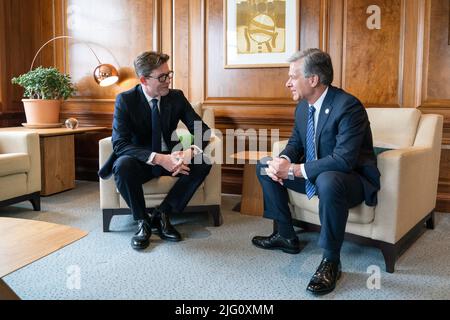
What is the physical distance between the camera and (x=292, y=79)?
7.74 ft

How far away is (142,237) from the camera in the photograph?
2611 mm

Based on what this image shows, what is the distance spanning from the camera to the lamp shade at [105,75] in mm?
4277

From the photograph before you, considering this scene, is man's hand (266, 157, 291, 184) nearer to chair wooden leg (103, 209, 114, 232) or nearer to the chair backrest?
the chair backrest

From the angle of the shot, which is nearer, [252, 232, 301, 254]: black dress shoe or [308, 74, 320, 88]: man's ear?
[308, 74, 320, 88]: man's ear

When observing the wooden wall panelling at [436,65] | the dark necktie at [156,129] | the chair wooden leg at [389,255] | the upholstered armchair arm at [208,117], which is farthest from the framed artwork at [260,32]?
the chair wooden leg at [389,255]

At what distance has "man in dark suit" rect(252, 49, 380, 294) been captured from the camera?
2.09 metres

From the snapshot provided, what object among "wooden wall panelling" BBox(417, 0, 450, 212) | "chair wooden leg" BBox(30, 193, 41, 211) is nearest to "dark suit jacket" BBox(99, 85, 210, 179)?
"chair wooden leg" BBox(30, 193, 41, 211)

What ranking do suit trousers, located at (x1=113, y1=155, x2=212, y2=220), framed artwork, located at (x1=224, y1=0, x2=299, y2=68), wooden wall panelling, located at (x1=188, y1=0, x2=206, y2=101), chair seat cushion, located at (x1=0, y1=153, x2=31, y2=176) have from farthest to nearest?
wooden wall panelling, located at (x1=188, y1=0, x2=206, y2=101)
framed artwork, located at (x1=224, y1=0, x2=299, y2=68)
chair seat cushion, located at (x1=0, y1=153, x2=31, y2=176)
suit trousers, located at (x1=113, y1=155, x2=212, y2=220)

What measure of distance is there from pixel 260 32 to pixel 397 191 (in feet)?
7.22

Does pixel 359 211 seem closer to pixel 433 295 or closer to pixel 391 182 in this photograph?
pixel 391 182

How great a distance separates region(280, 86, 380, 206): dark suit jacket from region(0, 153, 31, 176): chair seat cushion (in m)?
2.16

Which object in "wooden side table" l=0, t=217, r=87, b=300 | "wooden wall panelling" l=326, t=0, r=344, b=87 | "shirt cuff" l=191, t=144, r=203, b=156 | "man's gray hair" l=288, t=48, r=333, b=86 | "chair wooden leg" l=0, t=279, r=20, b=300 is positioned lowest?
"chair wooden leg" l=0, t=279, r=20, b=300
